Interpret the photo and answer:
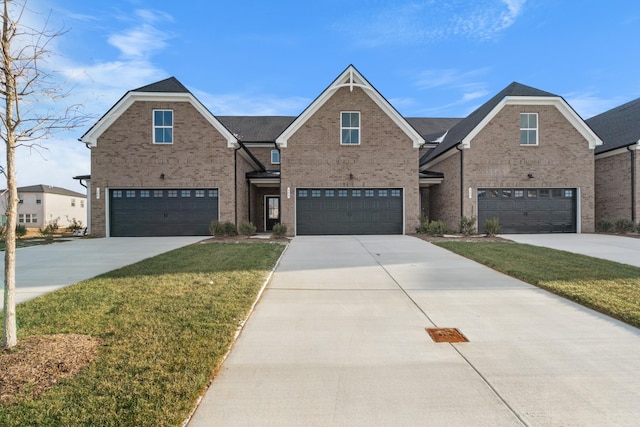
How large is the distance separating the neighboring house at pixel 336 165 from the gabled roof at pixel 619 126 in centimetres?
226

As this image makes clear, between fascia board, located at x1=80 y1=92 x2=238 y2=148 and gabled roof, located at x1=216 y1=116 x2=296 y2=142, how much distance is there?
23.8 feet

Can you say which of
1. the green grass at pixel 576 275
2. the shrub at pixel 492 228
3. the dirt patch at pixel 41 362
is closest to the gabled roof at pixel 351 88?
the shrub at pixel 492 228

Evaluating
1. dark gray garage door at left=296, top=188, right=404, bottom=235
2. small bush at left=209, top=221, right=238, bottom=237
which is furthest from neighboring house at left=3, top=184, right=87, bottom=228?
dark gray garage door at left=296, top=188, right=404, bottom=235

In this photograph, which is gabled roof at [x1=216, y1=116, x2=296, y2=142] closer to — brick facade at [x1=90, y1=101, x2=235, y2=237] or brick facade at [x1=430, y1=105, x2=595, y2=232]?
brick facade at [x1=90, y1=101, x2=235, y2=237]

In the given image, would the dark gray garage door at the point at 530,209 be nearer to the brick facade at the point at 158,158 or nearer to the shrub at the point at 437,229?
the shrub at the point at 437,229

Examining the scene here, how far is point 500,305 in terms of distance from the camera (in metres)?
5.39

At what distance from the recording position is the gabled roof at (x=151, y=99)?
1659cm

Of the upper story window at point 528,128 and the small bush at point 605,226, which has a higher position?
the upper story window at point 528,128

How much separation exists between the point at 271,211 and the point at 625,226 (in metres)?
19.2

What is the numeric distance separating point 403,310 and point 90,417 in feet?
13.2

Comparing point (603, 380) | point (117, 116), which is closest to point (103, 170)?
point (117, 116)

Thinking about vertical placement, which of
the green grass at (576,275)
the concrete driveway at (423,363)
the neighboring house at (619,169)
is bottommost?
the concrete driveway at (423,363)

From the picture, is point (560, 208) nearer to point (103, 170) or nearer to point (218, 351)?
point (218, 351)

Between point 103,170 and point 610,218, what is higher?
point 103,170
